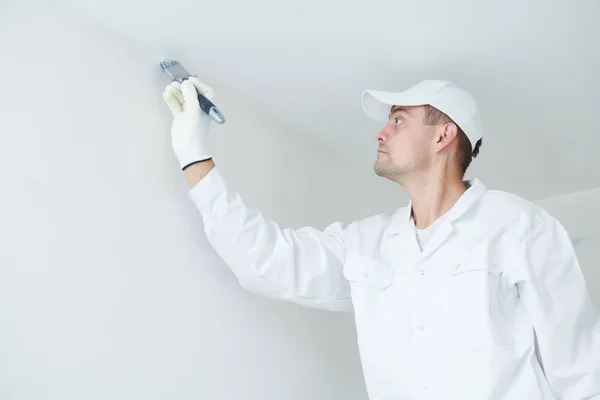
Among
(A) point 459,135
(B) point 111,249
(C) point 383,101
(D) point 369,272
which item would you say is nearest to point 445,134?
(A) point 459,135

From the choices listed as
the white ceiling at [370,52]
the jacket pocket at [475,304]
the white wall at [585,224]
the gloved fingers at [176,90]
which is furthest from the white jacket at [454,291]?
the white wall at [585,224]

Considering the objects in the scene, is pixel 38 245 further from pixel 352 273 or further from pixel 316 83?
pixel 316 83

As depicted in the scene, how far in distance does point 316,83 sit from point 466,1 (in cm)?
48

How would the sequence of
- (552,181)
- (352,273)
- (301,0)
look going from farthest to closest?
(552,181) < (352,273) < (301,0)

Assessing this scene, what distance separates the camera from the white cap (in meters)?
1.71

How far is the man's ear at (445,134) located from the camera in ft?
5.73

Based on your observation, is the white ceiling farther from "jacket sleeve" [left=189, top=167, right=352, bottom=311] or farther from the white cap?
"jacket sleeve" [left=189, top=167, right=352, bottom=311]

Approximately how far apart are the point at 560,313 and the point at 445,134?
0.55 m

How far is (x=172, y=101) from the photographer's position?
62.4 inches

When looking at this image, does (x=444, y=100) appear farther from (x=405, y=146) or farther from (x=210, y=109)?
(x=210, y=109)

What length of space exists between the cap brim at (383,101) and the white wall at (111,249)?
0.35 metres

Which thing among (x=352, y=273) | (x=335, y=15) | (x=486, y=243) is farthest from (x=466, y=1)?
(x=352, y=273)

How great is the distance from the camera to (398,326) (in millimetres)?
1563

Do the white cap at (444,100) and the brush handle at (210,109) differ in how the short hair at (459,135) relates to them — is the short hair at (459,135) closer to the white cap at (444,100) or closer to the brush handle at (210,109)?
the white cap at (444,100)
